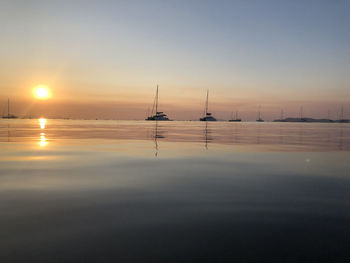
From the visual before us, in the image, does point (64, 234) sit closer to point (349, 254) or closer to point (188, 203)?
point (188, 203)

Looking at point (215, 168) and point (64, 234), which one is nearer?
point (64, 234)

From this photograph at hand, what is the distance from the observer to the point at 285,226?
5820mm

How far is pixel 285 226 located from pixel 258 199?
200 centimetres

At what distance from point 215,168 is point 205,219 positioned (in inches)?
270

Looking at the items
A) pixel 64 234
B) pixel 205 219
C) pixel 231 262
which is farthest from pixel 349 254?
pixel 64 234

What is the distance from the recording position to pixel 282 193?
8.54 metres

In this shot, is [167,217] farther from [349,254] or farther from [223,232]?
[349,254]

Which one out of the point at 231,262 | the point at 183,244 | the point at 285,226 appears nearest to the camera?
the point at 231,262

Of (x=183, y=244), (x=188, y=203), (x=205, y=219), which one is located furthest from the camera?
(x=188, y=203)

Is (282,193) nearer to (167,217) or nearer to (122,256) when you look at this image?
(167,217)

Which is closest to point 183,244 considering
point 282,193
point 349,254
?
point 349,254

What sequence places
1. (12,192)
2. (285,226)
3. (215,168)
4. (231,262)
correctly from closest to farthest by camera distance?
(231,262)
(285,226)
(12,192)
(215,168)

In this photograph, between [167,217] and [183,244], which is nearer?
[183,244]

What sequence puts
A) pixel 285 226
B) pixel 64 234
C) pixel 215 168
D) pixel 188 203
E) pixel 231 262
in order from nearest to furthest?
pixel 231 262 → pixel 64 234 → pixel 285 226 → pixel 188 203 → pixel 215 168
